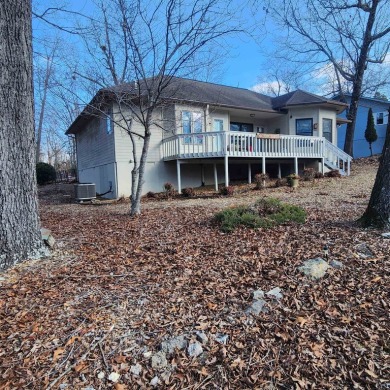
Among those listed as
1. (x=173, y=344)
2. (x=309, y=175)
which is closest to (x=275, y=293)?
(x=173, y=344)

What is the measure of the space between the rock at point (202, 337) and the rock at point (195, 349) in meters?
0.04

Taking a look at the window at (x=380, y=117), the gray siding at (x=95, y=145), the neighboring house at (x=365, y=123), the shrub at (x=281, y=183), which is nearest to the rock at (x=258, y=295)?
the shrub at (x=281, y=183)

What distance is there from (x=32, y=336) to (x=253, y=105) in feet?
50.9

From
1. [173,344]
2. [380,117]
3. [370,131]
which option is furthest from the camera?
[380,117]

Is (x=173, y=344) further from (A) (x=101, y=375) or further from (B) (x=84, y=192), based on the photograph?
(B) (x=84, y=192)

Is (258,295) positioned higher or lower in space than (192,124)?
lower

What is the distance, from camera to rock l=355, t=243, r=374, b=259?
3464 mm

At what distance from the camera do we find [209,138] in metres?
13.2

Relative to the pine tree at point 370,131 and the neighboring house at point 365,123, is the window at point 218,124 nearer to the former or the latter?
the neighboring house at point 365,123

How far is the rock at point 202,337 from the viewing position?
Result: 2.32m

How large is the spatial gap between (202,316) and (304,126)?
16.4m

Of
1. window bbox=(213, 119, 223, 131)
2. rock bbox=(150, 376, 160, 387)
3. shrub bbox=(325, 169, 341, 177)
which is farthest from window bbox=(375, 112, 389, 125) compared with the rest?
rock bbox=(150, 376, 160, 387)

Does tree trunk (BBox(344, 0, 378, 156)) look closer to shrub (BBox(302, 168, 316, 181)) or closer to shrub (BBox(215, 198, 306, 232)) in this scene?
shrub (BBox(302, 168, 316, 181))

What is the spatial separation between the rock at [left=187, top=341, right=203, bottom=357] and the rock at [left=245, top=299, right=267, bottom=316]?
58cm
